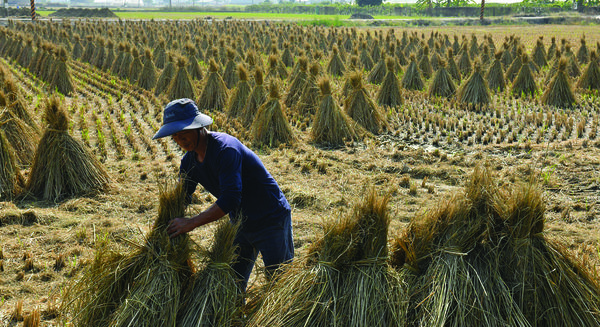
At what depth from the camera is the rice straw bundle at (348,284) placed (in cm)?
277

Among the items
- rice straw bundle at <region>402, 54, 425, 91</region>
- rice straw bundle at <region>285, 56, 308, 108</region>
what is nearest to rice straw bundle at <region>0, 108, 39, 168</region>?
rice straw bundle at <region>285, 56, 308, 108</region>

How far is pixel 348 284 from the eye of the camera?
9.31 ft

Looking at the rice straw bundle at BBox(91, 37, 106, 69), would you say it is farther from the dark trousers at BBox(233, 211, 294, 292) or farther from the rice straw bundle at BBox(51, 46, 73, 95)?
the dark trousers at BBox(233, 211, 294, 292)

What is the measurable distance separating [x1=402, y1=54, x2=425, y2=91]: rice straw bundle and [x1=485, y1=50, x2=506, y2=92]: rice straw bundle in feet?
5.66

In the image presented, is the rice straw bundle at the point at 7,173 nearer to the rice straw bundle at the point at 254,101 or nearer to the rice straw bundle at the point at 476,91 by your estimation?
the rice straw bundle at the point at 254,101

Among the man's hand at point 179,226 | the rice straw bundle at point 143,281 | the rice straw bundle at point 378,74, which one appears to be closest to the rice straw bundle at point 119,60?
the rice straw bundle at point 378,74

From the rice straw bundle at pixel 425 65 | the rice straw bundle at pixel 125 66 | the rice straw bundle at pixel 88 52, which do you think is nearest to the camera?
the rice straw bundle at pixel 425 65

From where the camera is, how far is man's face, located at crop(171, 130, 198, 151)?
3124 mm

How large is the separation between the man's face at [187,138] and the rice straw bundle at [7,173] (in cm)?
418

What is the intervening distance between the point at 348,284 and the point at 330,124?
638 cm

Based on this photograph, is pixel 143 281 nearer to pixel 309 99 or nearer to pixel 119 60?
pixel 309 99

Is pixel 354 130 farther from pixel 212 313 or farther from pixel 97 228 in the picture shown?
pixel 212 313

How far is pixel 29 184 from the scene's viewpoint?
652 cm

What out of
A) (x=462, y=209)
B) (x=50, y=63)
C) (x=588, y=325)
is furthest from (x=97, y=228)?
(x=50, y=63)
